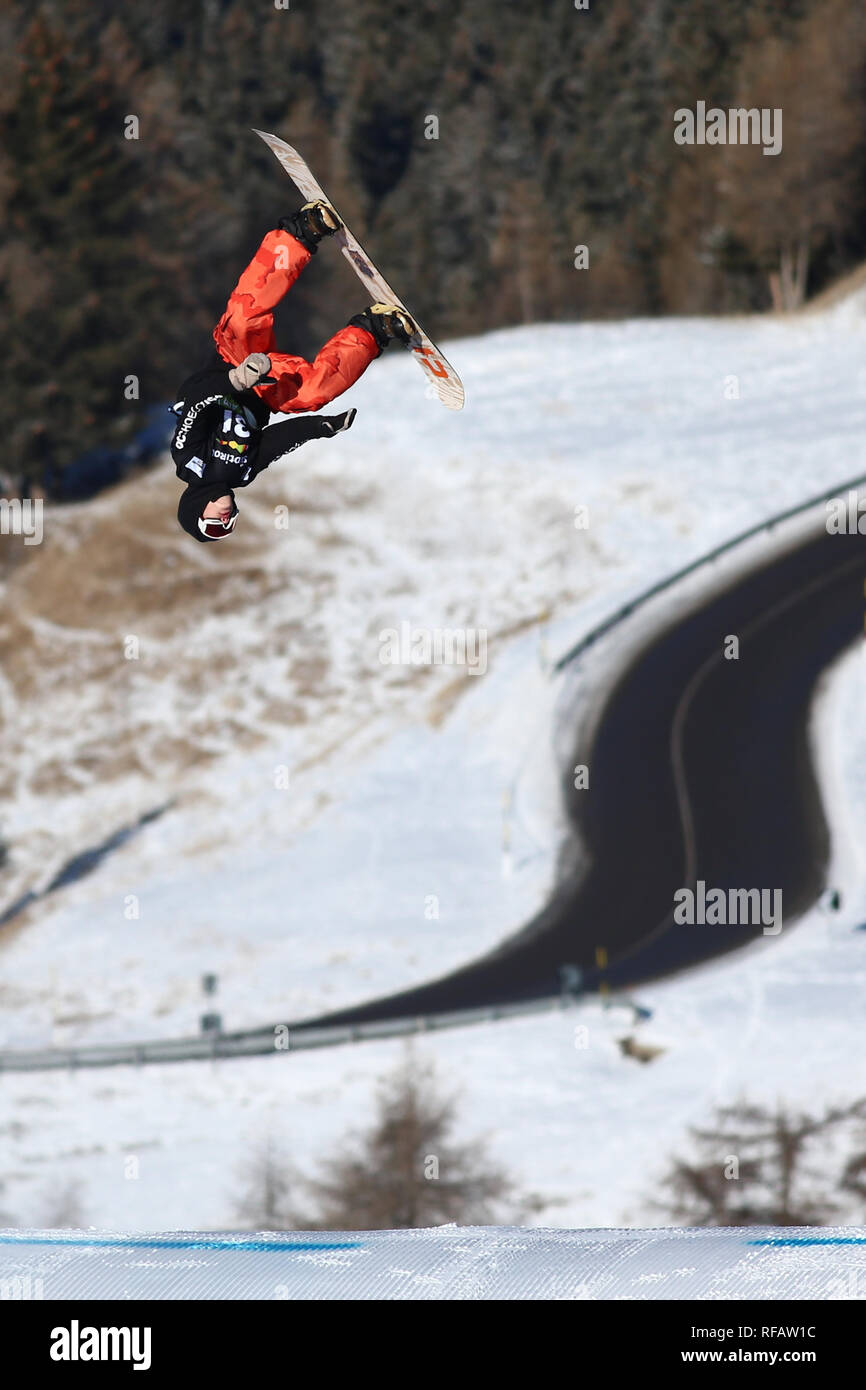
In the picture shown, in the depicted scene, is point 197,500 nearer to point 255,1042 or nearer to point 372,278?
point 372,278

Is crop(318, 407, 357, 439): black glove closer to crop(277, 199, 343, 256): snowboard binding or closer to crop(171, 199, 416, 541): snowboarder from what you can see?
crop(171, 199, 416, 541): snowboarder

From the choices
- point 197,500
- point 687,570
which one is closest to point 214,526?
point 197,500

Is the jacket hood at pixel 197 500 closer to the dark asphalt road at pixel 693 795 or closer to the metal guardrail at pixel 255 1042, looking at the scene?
the metal guardrail at pixel 255 1042

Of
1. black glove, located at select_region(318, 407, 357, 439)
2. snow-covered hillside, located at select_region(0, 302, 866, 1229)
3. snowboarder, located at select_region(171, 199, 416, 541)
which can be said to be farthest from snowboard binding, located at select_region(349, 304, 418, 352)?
snow-covered hillside, located at select_region(0, 302, 866, 1229)

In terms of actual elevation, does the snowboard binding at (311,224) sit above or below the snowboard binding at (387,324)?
above

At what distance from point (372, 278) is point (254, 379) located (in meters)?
1.20

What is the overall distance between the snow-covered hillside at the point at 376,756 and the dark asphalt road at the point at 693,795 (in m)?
1.03

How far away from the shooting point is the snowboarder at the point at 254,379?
10164 mm

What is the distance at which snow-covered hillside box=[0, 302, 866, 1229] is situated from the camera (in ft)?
83.4

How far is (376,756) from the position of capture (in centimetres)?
3984

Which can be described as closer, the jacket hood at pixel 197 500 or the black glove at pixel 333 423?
the jacket hood at pixel 197 500

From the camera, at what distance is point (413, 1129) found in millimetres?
23984

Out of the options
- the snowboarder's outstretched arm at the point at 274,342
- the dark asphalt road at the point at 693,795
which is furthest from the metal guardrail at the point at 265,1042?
the snowboarder's outstretched arm at the point at 274,342

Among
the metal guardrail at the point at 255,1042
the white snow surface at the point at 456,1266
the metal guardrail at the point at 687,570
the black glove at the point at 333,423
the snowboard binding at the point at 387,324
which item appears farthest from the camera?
the metal guardrail at the point at 687,570
